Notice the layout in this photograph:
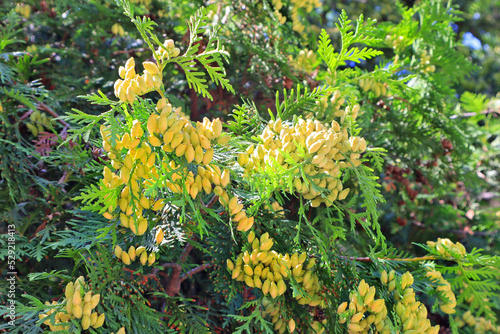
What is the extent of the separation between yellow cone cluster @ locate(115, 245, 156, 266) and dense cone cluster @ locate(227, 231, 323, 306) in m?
0.15

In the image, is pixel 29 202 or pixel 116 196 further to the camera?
pixel 29 202

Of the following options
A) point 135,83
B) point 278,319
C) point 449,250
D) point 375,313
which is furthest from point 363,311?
point 135,83

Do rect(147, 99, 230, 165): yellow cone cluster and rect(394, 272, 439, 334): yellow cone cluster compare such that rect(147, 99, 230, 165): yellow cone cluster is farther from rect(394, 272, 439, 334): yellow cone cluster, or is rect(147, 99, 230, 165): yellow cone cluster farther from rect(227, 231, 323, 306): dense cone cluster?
rect(394, 272, 439, 334): yellow cone cluster

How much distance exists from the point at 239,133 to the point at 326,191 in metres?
0.24

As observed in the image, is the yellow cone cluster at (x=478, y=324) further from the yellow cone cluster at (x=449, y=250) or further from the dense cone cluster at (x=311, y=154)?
the dense cone cluster at (x=311, y=154)

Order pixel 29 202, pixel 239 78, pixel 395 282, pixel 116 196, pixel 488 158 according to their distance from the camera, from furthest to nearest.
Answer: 1. pixel 488 158
2. pixel 239 78
3. pixel 29 202
4. pixel 395 282
5. pixel 116 196

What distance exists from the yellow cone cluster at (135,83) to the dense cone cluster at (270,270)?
13.2 inches

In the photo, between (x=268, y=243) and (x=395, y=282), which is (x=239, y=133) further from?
(x=395, y=282)

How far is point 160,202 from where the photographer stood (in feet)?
2.32

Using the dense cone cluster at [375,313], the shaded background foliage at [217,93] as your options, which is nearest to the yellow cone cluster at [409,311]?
the dense cone cluster at [375,313]

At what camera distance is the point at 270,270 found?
78 cm

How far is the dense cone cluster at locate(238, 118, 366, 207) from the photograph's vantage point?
682mm

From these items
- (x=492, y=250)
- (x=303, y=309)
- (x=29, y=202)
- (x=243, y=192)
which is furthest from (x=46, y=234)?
(x=492, y=250)

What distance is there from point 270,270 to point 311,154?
249mm
